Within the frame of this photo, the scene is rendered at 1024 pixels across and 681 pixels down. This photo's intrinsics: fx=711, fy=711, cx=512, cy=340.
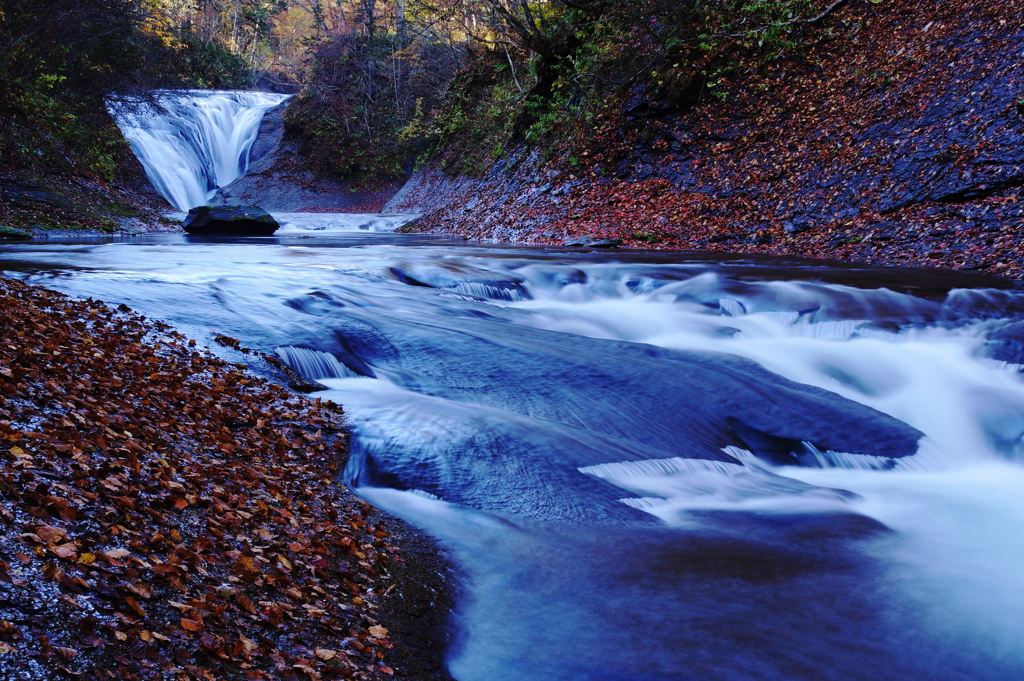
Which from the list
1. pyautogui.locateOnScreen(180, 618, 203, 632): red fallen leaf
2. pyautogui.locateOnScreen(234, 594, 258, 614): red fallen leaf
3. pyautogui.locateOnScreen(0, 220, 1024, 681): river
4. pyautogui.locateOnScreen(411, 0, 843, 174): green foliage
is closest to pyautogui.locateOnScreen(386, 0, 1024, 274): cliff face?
pyautogui.locateOnScreen(411, 0, 843, 174): green foliage

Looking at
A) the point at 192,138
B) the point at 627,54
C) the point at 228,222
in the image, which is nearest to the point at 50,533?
the point at 627,54

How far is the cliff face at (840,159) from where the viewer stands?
10805 mm

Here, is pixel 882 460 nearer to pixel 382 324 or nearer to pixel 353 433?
pixel 353 433

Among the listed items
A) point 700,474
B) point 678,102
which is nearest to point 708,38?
point 678,102

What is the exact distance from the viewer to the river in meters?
3.16

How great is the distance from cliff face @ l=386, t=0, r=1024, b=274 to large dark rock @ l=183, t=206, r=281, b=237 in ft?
24.3

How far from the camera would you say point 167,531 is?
9.32 feet

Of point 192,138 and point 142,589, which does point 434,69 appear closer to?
point 192,138

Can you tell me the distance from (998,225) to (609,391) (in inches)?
303

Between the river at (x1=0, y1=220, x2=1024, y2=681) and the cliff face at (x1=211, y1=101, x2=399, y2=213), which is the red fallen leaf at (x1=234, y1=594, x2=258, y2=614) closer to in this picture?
the river at (x1=0, y1=220, x2=1024, y2=681)

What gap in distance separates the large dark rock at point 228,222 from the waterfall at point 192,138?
808 centimetres

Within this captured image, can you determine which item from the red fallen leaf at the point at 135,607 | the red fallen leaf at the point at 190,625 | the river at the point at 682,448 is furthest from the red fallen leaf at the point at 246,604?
the river at the point at 682,448

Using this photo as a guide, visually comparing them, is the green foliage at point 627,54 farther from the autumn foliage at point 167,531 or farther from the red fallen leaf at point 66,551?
the red fallen leaf at point 66,551

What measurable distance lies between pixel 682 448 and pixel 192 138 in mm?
32384
